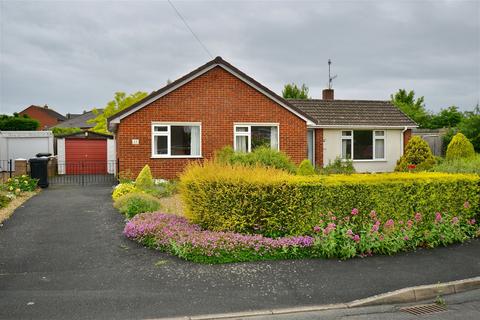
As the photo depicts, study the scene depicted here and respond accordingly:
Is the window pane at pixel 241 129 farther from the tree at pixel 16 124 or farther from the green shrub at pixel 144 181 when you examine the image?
the tree at pixel 16 124

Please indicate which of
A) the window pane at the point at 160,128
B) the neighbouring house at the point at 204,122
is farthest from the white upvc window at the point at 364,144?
the window pane at the point at 160,128

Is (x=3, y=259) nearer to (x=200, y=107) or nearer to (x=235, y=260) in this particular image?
(x=235, y=260)

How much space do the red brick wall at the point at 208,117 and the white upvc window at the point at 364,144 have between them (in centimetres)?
442

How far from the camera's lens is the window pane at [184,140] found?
59.3 feet

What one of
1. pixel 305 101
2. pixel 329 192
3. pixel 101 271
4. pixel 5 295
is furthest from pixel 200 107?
pixel 5 295

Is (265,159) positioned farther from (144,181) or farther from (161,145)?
(161,145)

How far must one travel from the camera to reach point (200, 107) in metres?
18.2

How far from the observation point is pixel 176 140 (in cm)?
1816

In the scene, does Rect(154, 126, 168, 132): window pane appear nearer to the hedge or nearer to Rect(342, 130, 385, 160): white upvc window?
the hedge

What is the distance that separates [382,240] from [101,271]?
4960mm

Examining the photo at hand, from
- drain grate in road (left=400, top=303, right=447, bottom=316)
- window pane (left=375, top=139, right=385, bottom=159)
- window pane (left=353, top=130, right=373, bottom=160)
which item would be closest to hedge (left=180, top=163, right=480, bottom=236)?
drain grate in road (left=400, top=303, right=447, bottom=316)

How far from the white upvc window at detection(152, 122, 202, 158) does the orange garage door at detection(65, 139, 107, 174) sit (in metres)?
8.43

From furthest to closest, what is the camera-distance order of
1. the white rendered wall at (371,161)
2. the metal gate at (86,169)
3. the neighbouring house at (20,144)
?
1. the neighbouring house at (20,144)
2. the metal gate at (86,169)
3. the white rendered wall at (371,161)

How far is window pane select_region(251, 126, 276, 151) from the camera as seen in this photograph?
748 inches
